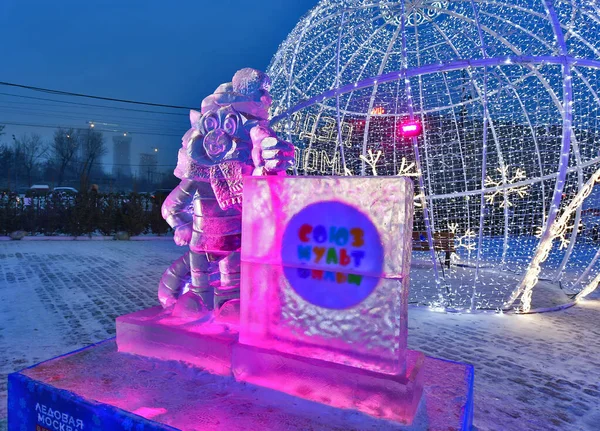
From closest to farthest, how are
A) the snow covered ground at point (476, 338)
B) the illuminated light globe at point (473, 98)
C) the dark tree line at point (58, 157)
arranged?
the snow covered ground at point (476, 338)
the illuminated light globe at point (473, 98)
the dark tree line at point (58, 157)

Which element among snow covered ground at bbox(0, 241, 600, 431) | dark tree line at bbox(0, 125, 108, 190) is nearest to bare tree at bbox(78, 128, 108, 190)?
dark tree line at bbox(0, 125, 108, 190)

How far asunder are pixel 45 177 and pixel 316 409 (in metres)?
40.1

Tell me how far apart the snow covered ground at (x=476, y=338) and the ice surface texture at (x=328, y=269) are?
1360 millimetres

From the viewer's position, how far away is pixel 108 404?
1.76 m

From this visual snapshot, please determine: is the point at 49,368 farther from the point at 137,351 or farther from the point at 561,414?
the point at 561,414

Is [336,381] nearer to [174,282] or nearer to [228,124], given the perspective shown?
[174,282]

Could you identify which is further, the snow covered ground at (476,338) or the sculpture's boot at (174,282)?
the snow covered ground at (476,338)

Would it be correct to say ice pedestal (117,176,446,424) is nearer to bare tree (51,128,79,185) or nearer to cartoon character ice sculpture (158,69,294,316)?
cartoon character ice sculpture (158,69,294,316)

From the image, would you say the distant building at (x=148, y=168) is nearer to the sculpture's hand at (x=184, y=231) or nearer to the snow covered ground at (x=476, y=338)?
the snow covered ground at (x=476, y=338)

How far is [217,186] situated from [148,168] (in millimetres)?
40233

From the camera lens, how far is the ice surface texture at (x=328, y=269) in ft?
5.51

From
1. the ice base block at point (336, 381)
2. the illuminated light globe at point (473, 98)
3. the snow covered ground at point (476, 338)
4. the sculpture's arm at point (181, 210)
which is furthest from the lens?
the illuminated light globe at point (473, 98)

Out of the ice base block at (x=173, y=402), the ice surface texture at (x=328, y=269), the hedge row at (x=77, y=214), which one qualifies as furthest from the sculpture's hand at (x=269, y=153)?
the hedge row at (x=77, y=214)

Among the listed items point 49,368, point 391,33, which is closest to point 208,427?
point 49,368
